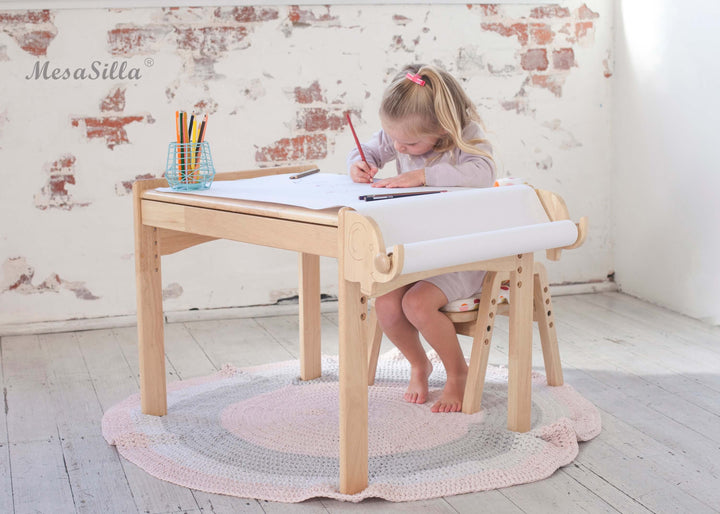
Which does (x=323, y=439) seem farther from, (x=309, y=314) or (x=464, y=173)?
(x=464, y=173)

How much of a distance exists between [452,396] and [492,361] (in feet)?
1.53

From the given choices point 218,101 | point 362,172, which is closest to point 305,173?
point 362,172

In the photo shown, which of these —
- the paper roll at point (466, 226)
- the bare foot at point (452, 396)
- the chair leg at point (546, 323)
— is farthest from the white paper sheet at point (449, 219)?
the bare foot at point (452, 396)

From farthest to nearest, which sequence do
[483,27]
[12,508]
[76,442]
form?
1. [483,27]
2. [76,442]
3. [12,508]

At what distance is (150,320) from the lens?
2000 millimetres

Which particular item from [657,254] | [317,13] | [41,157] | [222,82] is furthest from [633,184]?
[41,157]

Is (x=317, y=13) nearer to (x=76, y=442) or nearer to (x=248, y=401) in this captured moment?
(x=248, y=401)

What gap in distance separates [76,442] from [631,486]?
3.79 feet

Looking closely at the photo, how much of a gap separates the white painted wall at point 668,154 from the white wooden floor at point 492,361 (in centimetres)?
13

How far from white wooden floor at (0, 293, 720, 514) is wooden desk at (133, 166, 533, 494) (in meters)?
0.16

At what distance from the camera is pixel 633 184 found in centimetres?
325

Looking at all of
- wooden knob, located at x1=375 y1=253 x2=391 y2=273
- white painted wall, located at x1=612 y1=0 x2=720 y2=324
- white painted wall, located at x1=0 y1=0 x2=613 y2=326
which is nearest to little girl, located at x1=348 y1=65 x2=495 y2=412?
wooden knob, located at x1=375 y1=253 x2=391 y2=273

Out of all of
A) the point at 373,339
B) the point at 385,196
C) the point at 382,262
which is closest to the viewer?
the point at 382,262

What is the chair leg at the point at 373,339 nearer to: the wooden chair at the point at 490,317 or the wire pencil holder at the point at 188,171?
the wooden chair at the point at 490,317
